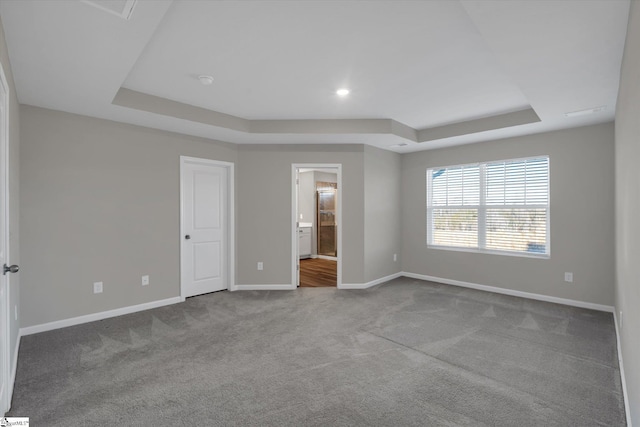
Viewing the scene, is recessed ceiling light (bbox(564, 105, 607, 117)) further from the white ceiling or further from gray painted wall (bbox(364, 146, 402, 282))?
gray painted wall (bbox(364, 146, 402, 282))

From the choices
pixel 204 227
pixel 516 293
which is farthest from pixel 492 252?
pixel 204 227

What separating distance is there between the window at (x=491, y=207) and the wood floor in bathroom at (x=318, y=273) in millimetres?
2006

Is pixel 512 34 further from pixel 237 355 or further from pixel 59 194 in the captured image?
pixel 59 194

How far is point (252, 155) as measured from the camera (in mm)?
5141

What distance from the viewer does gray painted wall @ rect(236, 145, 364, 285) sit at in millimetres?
5156

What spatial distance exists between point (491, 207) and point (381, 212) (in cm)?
175

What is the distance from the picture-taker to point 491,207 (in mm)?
5141

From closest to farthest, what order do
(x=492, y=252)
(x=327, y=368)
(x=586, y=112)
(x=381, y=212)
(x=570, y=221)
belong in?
1. (x=327, y=368)
2. (x=586, y=112)
3. (x=570, y=221)
4. (x=492, y=252)
5. (x=381, y=212)

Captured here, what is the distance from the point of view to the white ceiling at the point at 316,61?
194cm

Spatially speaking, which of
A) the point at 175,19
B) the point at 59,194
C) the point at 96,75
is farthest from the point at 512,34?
the point at 59,194

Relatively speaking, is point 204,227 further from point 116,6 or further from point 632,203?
point 632,203

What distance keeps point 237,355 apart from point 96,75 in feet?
8.71

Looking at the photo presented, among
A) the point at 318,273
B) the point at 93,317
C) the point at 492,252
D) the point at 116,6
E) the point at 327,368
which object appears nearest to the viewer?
the point at 116,6

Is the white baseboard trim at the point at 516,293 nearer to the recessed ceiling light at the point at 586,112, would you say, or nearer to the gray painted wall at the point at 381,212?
the gray painted wall at the point at 381,212
